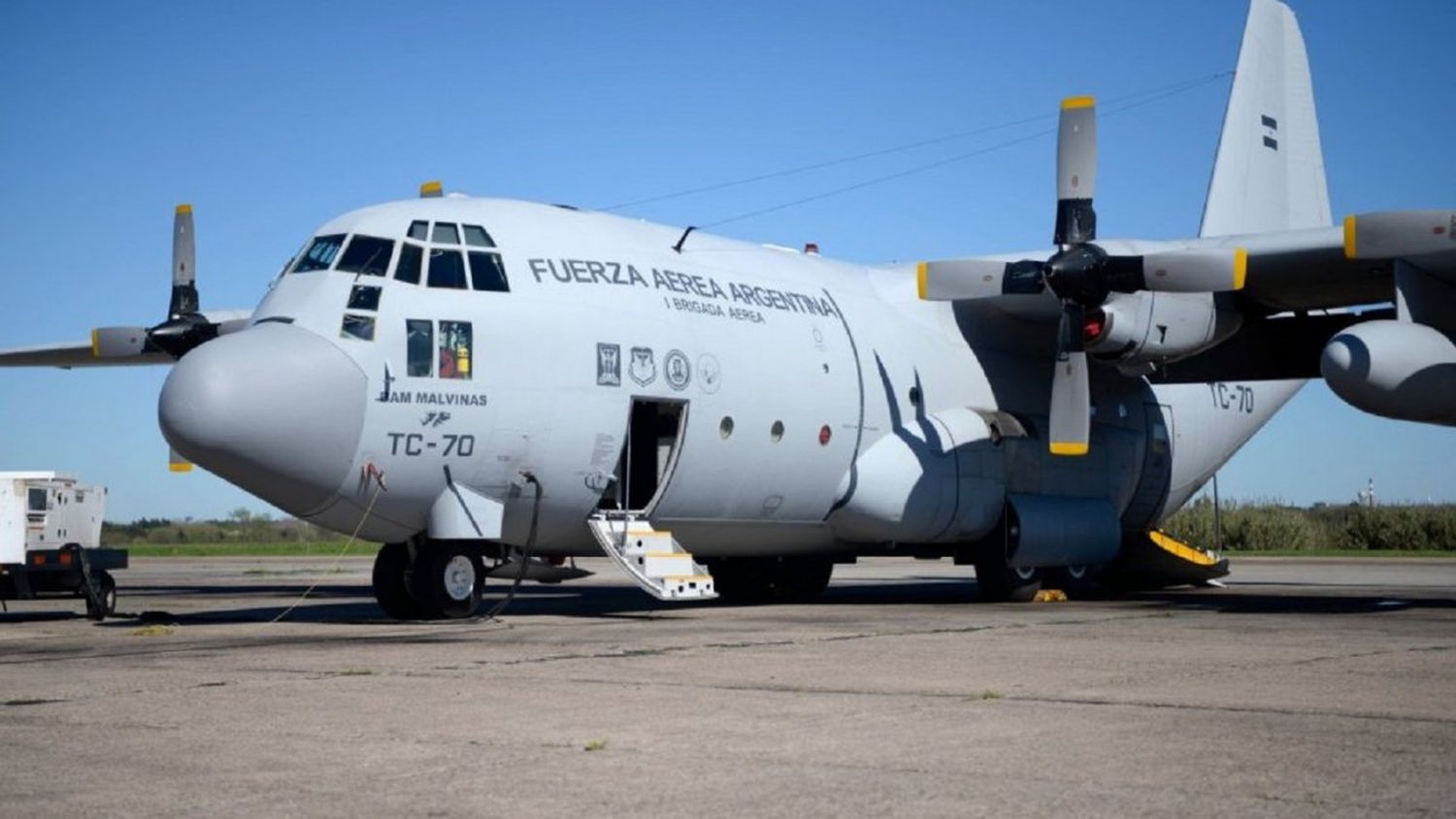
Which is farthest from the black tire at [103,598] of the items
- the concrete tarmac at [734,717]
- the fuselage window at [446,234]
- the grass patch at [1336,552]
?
the grass patch at [1336,552]

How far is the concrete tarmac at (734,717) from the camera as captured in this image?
610 centimetres

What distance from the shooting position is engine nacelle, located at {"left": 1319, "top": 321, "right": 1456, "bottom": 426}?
1587 cm

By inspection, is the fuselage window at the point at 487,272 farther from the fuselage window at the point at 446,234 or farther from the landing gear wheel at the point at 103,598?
the landing gear wheel at the point at 103,598

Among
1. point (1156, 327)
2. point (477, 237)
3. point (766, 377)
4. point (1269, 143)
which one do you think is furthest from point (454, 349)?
point (1269, 143)

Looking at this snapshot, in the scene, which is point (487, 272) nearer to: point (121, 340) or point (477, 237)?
point (477, 237)

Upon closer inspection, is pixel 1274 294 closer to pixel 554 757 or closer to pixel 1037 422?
pixel 1037 422

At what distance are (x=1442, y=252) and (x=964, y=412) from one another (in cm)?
624

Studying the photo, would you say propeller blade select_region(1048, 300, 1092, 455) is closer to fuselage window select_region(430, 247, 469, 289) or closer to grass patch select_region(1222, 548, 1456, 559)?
fuselage window select_region(430, 247, 469, 289)

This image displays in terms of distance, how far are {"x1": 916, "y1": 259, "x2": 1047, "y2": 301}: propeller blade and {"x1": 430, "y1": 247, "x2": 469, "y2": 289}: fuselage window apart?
6.41 meters

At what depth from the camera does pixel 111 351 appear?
886 inches

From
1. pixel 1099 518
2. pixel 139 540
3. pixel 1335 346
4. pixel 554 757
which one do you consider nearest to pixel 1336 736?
pixel 554 757

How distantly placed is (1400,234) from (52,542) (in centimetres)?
1441

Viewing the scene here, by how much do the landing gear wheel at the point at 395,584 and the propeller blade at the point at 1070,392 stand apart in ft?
25.9

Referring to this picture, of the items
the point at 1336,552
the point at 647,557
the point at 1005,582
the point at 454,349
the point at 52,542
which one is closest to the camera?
the point at 454,349
